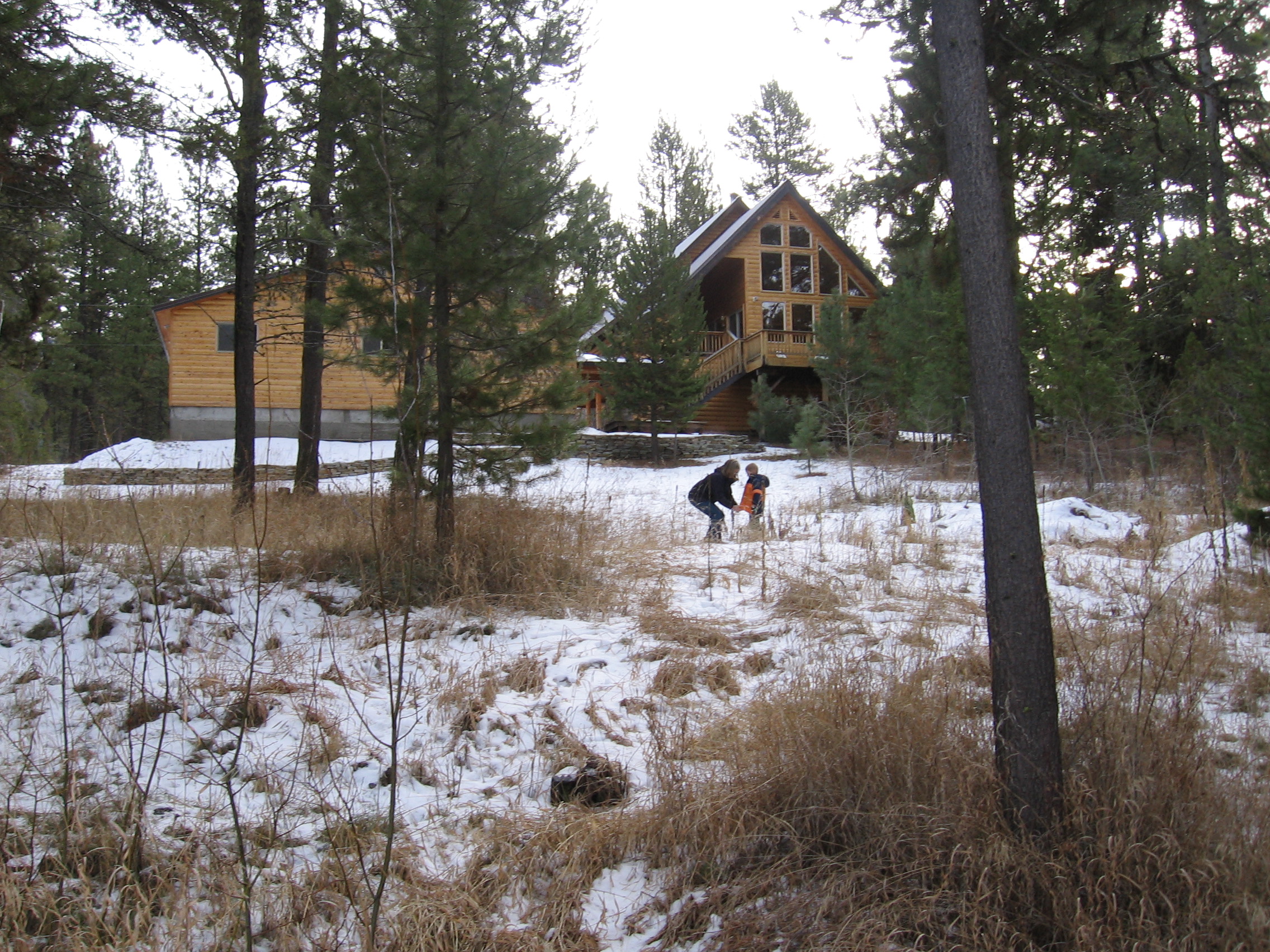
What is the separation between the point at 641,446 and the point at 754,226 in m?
7.90

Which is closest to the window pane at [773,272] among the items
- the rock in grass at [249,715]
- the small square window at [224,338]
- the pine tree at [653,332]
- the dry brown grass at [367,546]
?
the pine tree at [653,332]

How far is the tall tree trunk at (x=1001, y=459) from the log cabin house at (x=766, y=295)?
773 inches

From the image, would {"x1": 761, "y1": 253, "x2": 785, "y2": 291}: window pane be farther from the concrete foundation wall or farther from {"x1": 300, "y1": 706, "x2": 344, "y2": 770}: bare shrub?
{"x1": 300, "y1": 706, "x2": 344, "y2": 770}: bare shrub

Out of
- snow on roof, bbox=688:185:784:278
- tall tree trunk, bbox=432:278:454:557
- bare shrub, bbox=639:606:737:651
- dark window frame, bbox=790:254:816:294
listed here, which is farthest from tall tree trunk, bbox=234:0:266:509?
dark window frame, bbox=790:254:816:294

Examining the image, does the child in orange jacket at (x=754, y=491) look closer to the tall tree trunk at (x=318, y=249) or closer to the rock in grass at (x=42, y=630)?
the tall tree trunk at (x=318, y=249)

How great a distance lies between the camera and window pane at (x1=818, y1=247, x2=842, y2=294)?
82.1 ft

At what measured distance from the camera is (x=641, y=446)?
70.9 feet

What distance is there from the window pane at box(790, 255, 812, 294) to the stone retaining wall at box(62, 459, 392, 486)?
1495 cm

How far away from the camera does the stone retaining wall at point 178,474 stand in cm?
1470

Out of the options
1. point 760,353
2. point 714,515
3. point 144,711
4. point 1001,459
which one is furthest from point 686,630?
point 760,353

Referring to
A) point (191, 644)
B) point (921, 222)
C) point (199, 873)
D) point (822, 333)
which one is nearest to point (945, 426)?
point (822, 333)

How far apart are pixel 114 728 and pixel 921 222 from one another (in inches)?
191

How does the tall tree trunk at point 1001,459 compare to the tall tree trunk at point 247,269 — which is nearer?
the tall tree trunk at point 1001,459

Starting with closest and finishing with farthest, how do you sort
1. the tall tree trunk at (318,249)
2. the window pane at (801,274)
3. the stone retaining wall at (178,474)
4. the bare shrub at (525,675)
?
the bare shrub at (525,675) → the tall tree trunk at (318,249) → the stone retaining wall at (178,474) → the window pane at (801,274)
